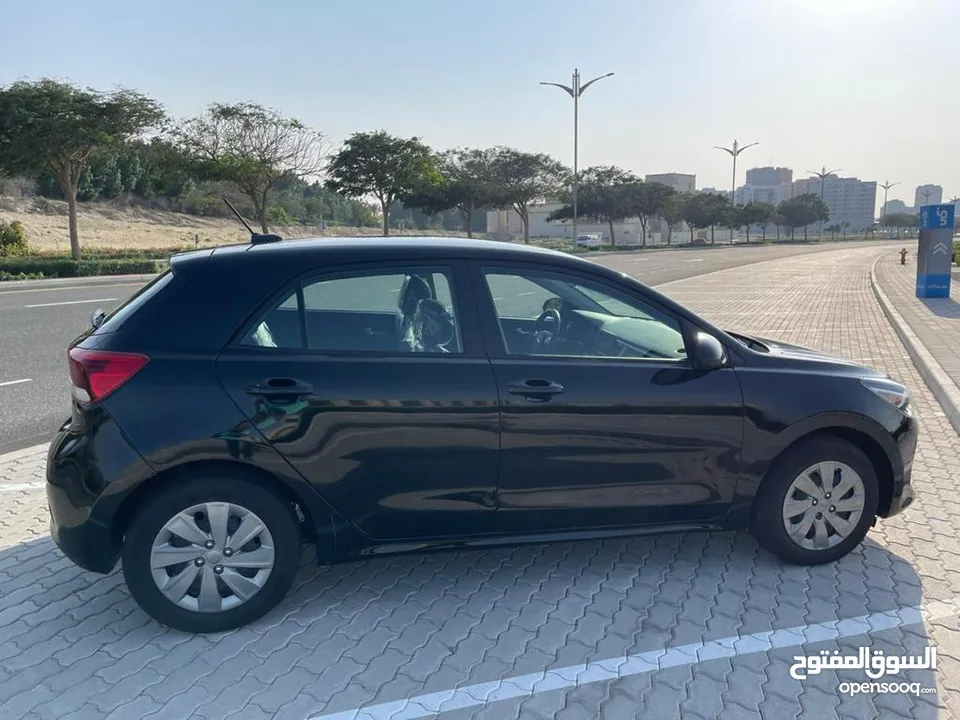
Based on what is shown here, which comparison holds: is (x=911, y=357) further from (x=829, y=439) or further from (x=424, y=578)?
(x=424, y=578)

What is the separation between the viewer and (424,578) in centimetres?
370

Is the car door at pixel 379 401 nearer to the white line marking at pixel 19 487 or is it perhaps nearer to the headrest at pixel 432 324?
the headrest at pixel 432 324

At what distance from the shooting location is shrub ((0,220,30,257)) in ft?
96.1

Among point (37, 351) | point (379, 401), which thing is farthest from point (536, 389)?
point (37, 351)

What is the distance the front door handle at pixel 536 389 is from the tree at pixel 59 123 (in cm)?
2581

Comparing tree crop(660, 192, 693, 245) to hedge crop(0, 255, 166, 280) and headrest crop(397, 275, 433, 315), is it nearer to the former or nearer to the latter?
hedge crop(0, 255, 166, 280)

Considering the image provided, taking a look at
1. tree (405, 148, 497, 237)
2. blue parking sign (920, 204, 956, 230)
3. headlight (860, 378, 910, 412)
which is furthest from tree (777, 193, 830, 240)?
headlight (860, 378, 910, 412)

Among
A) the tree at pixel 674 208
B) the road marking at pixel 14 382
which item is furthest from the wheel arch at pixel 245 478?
the tree at pixel 674 208

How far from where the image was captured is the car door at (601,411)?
3299 mm

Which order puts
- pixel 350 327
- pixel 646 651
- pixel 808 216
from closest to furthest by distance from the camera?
pixel 646 651 < pixel 350 327 < pixel 808 216

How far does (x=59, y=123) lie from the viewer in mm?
23906

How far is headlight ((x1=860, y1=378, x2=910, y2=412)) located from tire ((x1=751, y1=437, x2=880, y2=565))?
0.31 meters

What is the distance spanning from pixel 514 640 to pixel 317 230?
225 ft

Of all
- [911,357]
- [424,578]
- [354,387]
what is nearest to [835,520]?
[424,578]
